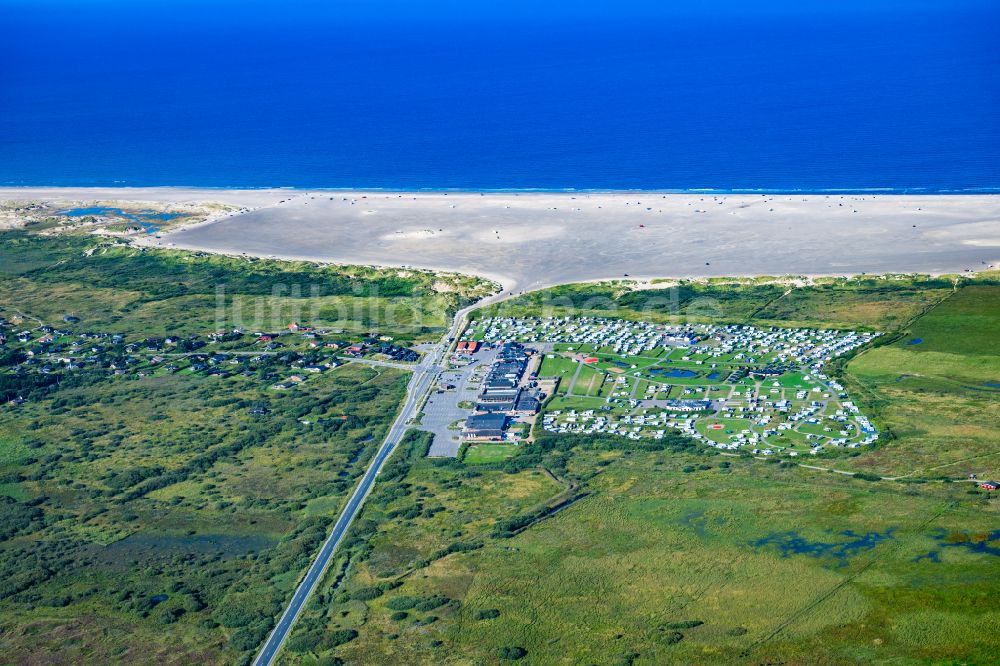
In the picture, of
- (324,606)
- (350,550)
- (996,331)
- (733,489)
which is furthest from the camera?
(996,331)

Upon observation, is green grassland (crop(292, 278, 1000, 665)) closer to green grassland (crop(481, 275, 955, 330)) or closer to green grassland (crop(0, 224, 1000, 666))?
green grassland (crop(0, 224, 1000, 666))

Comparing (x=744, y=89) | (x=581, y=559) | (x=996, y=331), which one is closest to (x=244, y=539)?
(x=581, y=559)

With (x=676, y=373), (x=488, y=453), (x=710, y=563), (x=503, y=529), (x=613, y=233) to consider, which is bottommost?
(x=710, y=563)

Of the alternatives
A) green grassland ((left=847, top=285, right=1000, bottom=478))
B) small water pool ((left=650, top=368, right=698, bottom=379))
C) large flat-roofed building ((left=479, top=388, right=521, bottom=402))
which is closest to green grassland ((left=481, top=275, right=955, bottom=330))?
green grassland ((left=847, top=285, right=1000, bottom=478))

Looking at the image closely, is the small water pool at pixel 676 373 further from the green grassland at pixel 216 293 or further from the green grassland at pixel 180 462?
the green grassland at pixel 216 293

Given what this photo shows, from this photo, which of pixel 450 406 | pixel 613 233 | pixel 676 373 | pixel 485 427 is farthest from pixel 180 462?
pixel 613 233

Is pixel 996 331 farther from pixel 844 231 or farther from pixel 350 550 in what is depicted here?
pixel 350 550

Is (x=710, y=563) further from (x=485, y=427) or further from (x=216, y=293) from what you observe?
(x=216, y=293)
